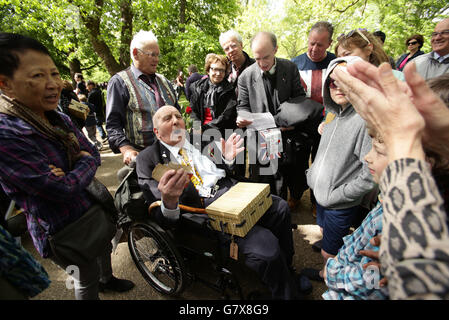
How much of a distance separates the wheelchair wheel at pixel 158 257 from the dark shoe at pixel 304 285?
1.11 metres

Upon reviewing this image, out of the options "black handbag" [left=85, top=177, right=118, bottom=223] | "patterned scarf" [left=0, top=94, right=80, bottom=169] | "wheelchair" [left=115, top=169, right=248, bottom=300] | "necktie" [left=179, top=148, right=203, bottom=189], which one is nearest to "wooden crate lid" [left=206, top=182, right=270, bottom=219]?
"wheelchair" [left=115, top=169, right=248, bottom=300]

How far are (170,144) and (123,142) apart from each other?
53 centimetres

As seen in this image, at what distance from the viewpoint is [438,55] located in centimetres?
324

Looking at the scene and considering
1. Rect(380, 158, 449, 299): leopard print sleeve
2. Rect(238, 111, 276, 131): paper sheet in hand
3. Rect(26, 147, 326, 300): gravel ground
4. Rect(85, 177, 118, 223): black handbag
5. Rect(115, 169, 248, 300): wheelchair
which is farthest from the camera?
Rect(238, 111, 276, 131): paper sheet in hand

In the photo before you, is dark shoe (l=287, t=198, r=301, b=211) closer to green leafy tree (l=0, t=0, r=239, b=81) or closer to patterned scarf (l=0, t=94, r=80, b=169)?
patterned scarf (l=0, t=94, r=80, b=169)

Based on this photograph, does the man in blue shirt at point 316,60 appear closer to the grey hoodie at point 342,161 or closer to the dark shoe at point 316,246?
the dark shoe at point 316,246

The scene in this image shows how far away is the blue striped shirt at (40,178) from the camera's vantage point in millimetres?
1117

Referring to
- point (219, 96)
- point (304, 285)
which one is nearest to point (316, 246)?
point (304, 285)

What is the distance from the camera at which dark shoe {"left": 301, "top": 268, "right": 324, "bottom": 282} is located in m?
2.13

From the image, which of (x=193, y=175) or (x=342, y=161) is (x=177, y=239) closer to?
(x=193, y=175)

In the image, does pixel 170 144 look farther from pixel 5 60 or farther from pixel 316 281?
pixel 316 281

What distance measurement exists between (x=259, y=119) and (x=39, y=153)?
2.36 meters

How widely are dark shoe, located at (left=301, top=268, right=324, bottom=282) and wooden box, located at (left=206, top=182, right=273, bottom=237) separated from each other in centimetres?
89
